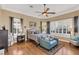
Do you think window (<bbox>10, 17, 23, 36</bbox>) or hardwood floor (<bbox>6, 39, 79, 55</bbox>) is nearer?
hardwood floor (<bbox>6, 39, 79, 55</bbox>)

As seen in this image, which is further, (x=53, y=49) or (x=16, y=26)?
(x=16, y=26)

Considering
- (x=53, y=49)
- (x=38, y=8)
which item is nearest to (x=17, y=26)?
(x=38, y=8)

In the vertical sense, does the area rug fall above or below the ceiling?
below

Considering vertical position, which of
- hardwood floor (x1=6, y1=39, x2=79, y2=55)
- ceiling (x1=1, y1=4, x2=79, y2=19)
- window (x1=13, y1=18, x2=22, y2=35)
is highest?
ceiling (x1=1, y1=4, x2=79, y2=19)

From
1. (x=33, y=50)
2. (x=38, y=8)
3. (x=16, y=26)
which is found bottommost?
(x=33, y=50)

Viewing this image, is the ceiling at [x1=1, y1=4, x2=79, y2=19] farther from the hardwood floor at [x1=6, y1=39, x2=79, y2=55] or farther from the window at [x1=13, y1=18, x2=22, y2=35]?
the hardwood floor at [x1=6, y1=39, x2=79, y2=55]

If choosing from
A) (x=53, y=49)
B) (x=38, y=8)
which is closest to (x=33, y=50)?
(x=53, y=49)

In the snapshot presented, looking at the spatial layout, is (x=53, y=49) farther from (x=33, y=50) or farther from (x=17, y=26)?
(x=17, y=26)

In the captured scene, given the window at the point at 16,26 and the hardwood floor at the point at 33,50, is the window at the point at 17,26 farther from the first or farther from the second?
the hardwood floor at the point at 33,50

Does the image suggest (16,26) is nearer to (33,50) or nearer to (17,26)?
(17,26)

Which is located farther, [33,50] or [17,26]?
[17,26]

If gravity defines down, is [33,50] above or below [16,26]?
below

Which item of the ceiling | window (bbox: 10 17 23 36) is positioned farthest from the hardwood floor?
the ceiling
